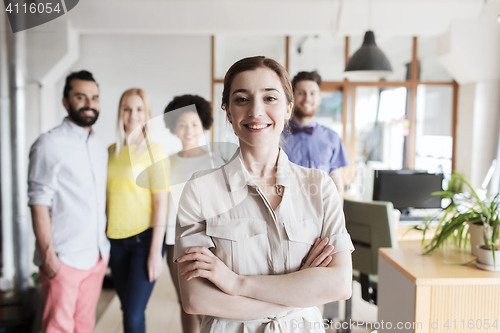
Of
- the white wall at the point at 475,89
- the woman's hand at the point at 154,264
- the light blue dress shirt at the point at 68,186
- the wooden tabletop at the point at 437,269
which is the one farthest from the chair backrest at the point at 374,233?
the white wall at the point at 475,89

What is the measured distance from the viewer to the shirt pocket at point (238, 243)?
2.81 feet

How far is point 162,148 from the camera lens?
1.01 metres

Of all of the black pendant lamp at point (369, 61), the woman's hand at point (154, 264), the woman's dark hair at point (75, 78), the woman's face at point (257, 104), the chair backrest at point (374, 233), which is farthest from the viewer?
the black pendant lamp at point (369, 61)

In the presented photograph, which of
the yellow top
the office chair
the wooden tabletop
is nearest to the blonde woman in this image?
the yellow top

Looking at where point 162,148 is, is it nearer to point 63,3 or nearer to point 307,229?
point 307,229

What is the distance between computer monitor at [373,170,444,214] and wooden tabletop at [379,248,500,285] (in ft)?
3.97

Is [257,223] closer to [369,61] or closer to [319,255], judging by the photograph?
[319,255]

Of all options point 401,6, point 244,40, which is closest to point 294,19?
point 401,6

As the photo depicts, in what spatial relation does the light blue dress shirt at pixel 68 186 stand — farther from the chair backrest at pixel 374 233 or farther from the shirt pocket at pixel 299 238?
the chair backrest at pixel 374 233

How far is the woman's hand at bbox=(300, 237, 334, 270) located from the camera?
33.4 inches

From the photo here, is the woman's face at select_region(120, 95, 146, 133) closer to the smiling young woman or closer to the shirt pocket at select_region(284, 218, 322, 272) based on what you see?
the smiling young woman

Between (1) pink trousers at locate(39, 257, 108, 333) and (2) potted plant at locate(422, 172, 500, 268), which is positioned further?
(1) pink trousers at locate(39, 257, 108, 333)

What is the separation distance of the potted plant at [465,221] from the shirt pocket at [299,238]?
72 cm

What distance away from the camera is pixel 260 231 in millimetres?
864
